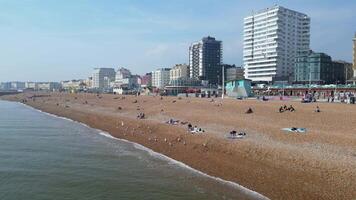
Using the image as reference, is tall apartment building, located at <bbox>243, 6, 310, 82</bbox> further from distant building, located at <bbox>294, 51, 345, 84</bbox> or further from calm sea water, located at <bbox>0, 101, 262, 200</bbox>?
calm sea water, located at <bbox>0, 101, 262, 200</bbox>

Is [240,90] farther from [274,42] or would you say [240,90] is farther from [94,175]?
[274,42]

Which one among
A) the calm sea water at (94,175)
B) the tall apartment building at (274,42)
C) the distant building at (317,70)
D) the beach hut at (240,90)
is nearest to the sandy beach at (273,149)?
the calm sea water at (94,175)

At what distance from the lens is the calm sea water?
1959 cm

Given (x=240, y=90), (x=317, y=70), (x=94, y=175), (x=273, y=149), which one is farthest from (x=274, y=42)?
(x=94, y=175)

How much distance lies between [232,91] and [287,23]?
289 feet

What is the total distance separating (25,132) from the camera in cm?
4409

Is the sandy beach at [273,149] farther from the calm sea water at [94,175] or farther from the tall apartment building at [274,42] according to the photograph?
the tall apartment building at [274,42]

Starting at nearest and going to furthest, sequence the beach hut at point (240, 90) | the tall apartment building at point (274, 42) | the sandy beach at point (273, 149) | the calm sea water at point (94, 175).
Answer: the sandy beach at point (273, 149) < the calm sea water at point (94, 175) < the beach hut at point (240, 90) < the tall apartment building at point (274, 42)

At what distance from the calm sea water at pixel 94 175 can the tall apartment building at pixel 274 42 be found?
429 ft

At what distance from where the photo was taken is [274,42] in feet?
523

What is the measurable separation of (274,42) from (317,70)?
2917 cm

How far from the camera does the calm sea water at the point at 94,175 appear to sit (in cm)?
1959

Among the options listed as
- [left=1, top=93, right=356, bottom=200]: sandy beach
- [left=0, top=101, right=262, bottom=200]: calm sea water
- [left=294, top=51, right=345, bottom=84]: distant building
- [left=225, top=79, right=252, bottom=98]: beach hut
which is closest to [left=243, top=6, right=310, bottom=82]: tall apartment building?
[left=294, top=51, right=345, bottom=84]: distant building

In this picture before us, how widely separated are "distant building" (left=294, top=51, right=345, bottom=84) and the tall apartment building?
16.3 meters
